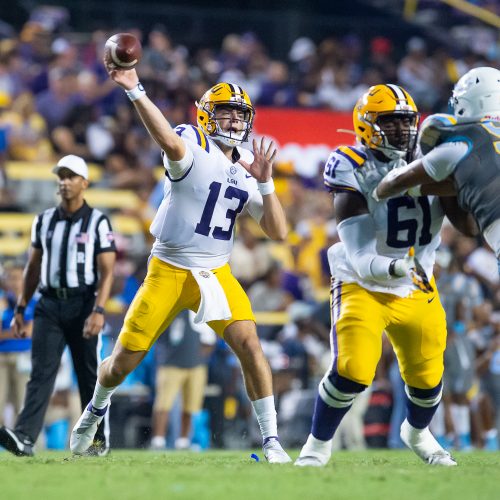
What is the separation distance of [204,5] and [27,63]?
4.44 metres

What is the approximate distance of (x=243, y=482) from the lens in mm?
4582

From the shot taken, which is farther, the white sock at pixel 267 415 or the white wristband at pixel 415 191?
the white sock at pixel 267 415

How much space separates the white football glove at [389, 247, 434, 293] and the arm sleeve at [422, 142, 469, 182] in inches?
17.3

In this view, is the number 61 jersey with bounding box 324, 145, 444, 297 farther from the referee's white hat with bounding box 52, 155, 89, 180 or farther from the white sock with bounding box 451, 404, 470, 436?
the white sock with bounding box 451, 404, 470, 436

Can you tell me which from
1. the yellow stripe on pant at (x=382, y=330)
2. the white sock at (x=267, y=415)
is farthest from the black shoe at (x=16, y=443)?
the yellow stripe on pant at (x=382, y=330)

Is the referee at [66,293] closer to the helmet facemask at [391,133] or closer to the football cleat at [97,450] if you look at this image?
the football cleat at [97,450]

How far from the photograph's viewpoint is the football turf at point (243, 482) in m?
4.16

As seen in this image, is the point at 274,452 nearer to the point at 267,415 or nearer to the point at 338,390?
the point at 267,415

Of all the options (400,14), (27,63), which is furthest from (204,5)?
(27,63)

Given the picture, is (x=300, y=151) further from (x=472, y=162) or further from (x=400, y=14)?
(x=472, y=162)

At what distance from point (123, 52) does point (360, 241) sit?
1.53 meters

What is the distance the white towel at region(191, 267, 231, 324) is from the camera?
5.73 meters

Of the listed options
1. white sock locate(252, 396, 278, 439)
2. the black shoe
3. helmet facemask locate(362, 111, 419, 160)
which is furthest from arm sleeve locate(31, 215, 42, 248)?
helmet facemask locate(362, 111, 419, 160)

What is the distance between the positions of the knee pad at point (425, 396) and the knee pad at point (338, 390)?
0.50 metres
